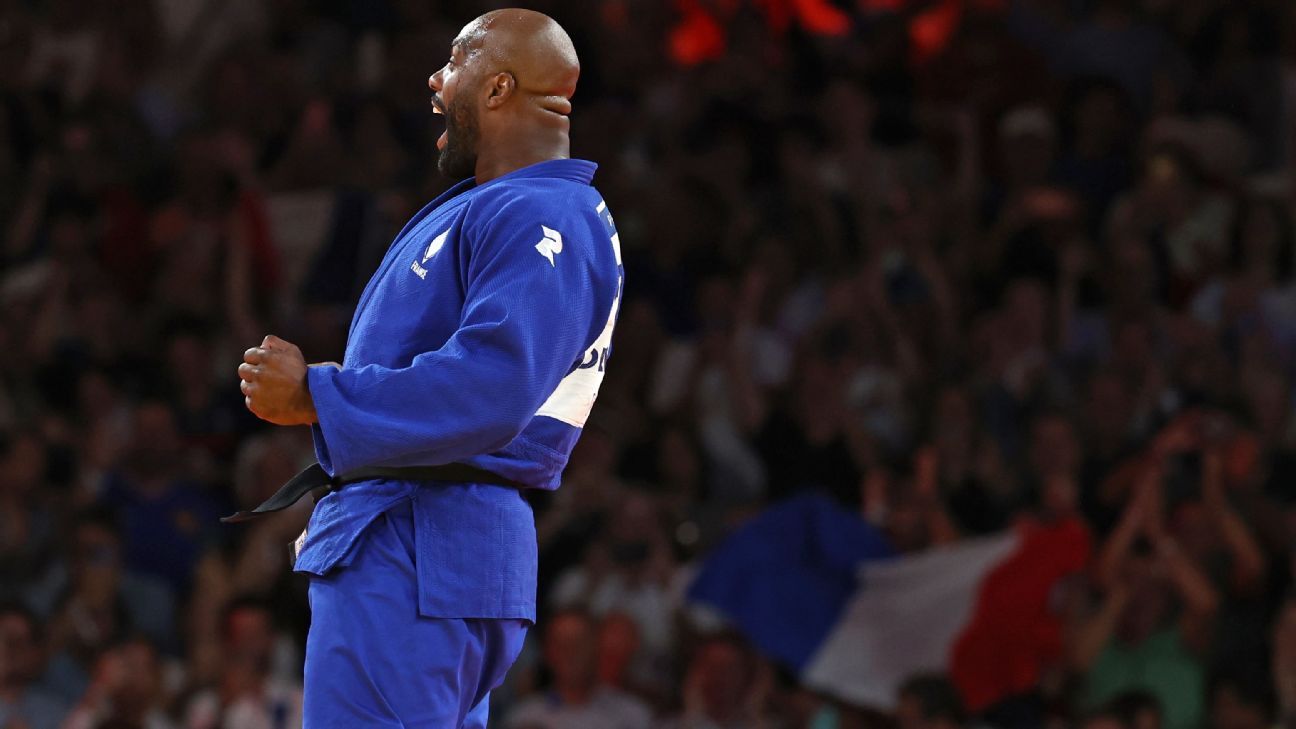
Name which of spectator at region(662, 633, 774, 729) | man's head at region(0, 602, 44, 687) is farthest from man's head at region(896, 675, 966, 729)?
man's head at region(0, 602, 44, 687)

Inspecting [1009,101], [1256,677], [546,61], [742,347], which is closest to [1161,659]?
[1256,677]

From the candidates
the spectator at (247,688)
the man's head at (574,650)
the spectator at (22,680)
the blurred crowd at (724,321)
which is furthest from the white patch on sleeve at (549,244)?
the spectator at (22,680)

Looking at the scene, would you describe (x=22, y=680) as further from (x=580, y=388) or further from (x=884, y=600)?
(x=580, y=388)

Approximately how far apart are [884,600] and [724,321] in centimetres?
181

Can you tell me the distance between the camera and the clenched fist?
2971mm

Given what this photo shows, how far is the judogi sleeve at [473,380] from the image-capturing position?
2961 millimetres

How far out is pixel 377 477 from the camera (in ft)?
10.3

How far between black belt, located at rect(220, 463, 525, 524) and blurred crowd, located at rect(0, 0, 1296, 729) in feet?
13.7

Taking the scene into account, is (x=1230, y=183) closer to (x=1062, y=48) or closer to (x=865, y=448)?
(x=1062, y=48)

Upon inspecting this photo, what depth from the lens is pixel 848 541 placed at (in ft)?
27.4

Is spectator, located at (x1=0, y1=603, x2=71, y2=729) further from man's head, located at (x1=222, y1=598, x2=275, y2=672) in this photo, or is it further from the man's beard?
the man's beard

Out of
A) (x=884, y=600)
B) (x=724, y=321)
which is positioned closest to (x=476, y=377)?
(x=884, y=600)

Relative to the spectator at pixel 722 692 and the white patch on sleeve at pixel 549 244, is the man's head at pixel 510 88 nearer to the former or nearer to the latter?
the white patch on sleeve at pixel 549 244

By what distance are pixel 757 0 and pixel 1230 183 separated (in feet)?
10.6
